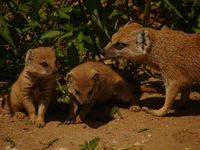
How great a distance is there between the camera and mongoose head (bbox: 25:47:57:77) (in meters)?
5.58

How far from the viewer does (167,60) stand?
5707 millimetres

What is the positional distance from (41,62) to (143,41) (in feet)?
3.85

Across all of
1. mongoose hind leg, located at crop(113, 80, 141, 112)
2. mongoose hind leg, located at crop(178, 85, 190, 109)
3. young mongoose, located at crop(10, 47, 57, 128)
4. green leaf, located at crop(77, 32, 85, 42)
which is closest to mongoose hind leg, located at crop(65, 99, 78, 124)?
young mongoose, located at crop(10, 47, 57, 128)

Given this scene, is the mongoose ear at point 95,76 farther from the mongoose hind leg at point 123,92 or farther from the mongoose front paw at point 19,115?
the mongoose front paw at point 19,115

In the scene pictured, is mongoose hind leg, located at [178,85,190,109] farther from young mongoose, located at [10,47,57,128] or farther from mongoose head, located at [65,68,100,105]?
young mongoose, located at [10,47,57,128]

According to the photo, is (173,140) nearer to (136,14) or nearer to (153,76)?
(153,76)

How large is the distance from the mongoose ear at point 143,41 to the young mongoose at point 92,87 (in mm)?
553

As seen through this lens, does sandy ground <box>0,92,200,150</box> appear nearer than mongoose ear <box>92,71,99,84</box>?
Yes

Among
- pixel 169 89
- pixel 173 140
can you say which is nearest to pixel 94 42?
pixel 169 89

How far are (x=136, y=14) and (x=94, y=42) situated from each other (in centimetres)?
183

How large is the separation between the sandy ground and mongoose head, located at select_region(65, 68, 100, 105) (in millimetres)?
318

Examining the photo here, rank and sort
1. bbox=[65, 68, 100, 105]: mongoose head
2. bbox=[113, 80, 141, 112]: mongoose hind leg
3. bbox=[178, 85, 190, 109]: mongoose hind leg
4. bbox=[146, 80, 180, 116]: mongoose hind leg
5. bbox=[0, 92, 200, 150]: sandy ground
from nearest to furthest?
bbox=[0, 92, 200, 150]: sandy ground
bbox=[65, 68, 100, 105]: mongoose head
bbox=[146, 80, 180, 116]: mongoose hind leg
bbox=[178, 85, 190, 109]: mongoose hind leg
bbox=[113, 80, 141, 112]: mongoose hind leg

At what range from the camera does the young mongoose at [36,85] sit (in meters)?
5.61

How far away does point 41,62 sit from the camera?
5.59 metres
